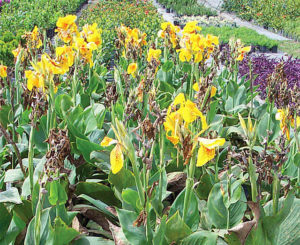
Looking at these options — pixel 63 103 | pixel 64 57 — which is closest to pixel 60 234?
pixel 64 57

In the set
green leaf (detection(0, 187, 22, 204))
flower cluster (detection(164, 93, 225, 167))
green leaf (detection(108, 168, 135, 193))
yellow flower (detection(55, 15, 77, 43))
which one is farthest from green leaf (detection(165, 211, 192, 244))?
yellow flower (detection(55, 15, 77, 43))

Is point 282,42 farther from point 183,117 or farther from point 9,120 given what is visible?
point 183,117

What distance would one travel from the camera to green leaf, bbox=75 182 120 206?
1.78m

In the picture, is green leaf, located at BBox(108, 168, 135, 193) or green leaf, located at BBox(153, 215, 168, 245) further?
green leaf, located at BBox(108, 168, 135, 193)

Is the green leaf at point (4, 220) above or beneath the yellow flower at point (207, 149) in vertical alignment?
beneath

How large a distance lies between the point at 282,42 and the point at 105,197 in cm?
1135

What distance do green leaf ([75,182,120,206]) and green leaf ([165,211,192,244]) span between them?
1.66 feet

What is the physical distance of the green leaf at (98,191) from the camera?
1775 mm

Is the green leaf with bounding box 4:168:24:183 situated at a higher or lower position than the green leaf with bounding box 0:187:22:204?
lower

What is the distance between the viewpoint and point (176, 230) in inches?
53.0

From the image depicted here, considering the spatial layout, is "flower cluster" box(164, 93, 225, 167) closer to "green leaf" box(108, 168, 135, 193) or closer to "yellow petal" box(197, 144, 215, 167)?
"yellow petal" box(197, 144, 215, 167)

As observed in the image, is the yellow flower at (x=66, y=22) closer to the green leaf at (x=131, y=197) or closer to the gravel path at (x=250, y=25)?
the green leaf at (x=131, y=197)

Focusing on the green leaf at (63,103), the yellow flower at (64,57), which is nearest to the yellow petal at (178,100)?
the yellow flower at (64,57)

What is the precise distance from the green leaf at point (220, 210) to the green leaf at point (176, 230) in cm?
20
